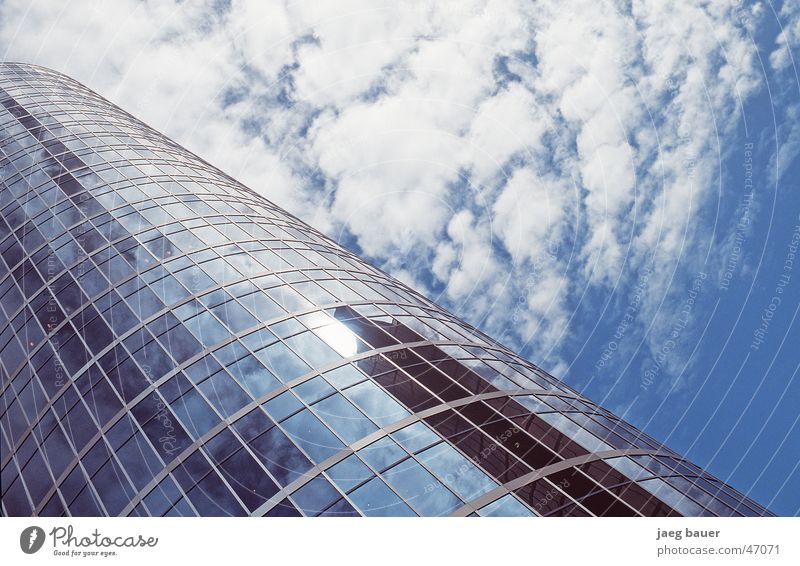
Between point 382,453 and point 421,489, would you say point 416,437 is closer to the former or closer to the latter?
point 382,453

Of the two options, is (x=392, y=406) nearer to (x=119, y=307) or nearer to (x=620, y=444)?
(x=620, y=444)

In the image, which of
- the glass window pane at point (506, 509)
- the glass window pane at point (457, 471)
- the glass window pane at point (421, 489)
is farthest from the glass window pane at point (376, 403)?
the glass window pane at point (506, 509)

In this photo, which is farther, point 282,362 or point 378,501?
point 282,362

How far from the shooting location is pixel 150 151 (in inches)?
2028

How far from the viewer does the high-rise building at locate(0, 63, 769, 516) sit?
853 inches

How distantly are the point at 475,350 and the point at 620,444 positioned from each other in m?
10.2

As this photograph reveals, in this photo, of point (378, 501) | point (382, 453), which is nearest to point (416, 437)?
point (382, 453)
